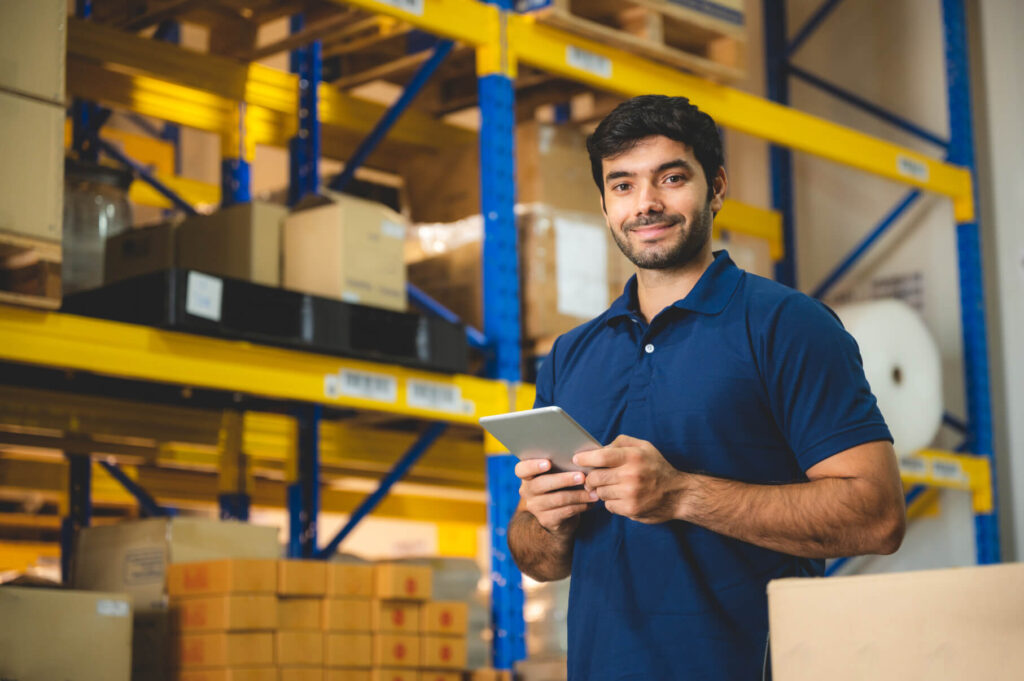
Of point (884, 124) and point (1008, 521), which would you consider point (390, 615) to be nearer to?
→ point (1008, 521)

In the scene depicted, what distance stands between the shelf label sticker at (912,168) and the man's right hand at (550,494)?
17.7 ft

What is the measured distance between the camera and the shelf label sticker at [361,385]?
4.24 m

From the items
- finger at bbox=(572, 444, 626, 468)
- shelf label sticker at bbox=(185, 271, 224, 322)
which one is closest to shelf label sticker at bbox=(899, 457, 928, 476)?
shelf label sticker at bbox=(185, 271, 224, 322)

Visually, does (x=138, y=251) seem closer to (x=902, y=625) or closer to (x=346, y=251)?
(x=346, y=251)

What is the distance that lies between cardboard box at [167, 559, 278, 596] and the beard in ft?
7.10

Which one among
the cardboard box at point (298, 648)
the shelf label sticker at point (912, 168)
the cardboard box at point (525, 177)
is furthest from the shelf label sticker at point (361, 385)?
the shelf label sticker at point (912, 168)

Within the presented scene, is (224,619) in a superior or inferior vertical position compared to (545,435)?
inferior

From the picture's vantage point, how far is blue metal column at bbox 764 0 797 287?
842cm

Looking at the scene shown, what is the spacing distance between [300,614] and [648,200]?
2386 mm

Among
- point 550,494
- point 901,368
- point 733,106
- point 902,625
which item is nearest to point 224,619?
point 550,494

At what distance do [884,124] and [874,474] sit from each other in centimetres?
686

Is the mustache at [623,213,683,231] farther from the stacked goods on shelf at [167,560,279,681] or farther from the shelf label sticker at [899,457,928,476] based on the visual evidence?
the shelf label sticker at [899,457,928,476]

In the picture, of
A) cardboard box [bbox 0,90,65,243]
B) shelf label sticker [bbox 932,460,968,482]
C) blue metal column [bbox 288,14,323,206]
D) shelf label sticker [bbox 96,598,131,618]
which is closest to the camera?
cardboard box [bbox 0,90,65,243]

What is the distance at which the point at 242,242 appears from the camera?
14.5 ft
